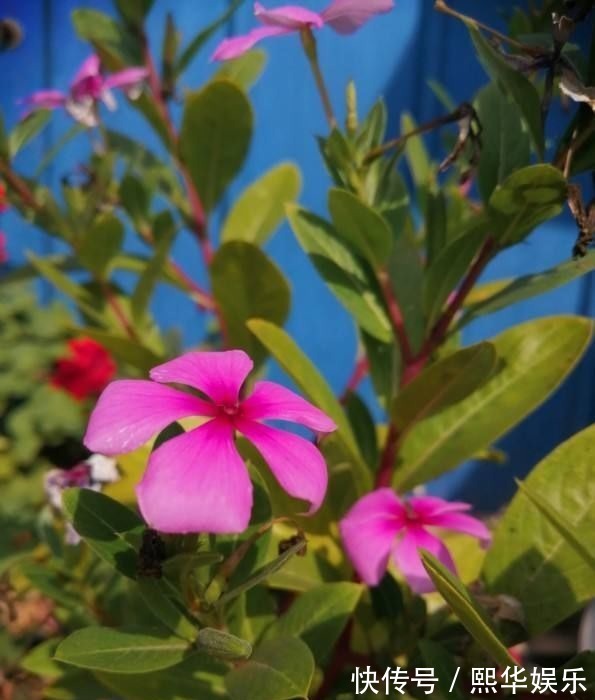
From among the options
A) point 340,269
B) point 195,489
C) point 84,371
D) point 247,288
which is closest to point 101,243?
point 247,288

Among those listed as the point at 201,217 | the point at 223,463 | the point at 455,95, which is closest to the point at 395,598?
the point at 223,463

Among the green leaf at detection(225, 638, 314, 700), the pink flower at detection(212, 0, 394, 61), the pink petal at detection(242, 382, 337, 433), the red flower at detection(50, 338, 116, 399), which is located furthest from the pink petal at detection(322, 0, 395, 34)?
the red flower at detection(50, 338, 116, 399)

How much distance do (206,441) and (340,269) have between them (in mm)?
246

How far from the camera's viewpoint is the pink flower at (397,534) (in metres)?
0.46

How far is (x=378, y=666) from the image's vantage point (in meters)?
0.53

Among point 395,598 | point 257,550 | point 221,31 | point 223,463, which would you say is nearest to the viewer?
point 223,463

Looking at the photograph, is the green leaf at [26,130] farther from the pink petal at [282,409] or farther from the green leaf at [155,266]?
the pink petal at [282,409]

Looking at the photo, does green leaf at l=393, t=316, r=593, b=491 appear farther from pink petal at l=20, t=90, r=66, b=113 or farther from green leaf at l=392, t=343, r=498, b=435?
pink petal at l=20, t=90, r=66, b=113

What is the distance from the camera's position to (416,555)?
0.47 meters

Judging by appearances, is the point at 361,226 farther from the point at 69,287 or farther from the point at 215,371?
the point at 69,287

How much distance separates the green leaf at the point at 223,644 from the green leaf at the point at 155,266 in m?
0.41

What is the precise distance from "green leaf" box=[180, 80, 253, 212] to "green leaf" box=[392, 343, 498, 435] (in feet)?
1.08

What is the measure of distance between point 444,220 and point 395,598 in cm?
23

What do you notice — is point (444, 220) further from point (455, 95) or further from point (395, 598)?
point (455, 95)
